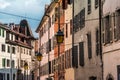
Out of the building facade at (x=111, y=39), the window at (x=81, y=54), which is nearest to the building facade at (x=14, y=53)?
the window at (x=81, y=54)

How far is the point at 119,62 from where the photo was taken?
2612cm

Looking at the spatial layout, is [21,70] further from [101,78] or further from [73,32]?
[101,78]

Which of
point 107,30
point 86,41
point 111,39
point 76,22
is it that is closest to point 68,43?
point 76,22

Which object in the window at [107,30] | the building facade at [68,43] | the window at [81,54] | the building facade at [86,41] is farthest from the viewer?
the building facade at [68,43]

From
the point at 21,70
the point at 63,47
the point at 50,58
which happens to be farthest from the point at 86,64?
the point at 21,70

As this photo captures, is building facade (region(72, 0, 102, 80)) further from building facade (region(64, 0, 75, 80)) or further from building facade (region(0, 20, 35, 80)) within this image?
building facade (region(0, 20, 35, 80))

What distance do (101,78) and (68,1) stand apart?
15383mm

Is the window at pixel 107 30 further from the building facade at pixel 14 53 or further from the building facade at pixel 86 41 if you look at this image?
the building facade at pixel 14 53

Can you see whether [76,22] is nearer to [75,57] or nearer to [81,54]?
[75,57]

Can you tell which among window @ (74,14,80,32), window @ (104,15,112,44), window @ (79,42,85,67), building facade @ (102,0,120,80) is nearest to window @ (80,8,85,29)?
window @ (79,42,85,67)

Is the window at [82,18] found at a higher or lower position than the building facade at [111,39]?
higher

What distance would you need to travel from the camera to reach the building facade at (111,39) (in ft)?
88.0

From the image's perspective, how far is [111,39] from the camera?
93.1 feet

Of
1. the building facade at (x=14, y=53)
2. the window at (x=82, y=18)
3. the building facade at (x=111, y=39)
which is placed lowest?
the building facade at (x=111, y=39)
